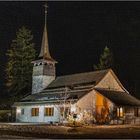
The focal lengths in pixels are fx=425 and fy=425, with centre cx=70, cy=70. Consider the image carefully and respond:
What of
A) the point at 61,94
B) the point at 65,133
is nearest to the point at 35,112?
the point at 61,94

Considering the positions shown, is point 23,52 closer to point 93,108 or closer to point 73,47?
point 73,47

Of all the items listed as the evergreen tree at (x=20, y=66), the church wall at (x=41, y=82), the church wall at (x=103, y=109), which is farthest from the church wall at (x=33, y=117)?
the evergreen tree at (x=20, y=66)

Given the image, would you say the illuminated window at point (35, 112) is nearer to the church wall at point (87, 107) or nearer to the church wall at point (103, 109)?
the church wall at point (87, 107)

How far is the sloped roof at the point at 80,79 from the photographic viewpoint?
5209cm

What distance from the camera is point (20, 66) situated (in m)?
71.2

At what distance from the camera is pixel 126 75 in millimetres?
77375

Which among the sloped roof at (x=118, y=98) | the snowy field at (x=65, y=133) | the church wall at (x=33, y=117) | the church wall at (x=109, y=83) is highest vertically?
the church wall at (x=109, y=83)

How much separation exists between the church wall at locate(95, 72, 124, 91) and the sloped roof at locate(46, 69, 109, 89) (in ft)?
1.69

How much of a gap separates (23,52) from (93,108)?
26488mm

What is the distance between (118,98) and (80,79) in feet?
21.6

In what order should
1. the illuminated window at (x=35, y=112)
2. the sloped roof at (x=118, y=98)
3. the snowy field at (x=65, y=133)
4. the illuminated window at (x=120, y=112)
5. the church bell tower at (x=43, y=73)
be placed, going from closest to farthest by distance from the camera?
the snowy field at (x=65, y=133)
the sloped roof at (x=118, y=98)
the illuminated window at (x=120, y=112)
the illuminated window at (x=35, y=112)
the church bell tower at (x=43, y=73)

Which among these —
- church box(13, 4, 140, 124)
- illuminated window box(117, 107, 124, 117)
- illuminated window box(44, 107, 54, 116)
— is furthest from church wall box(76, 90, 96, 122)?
illuminated window box(44, 107, 54, 116)

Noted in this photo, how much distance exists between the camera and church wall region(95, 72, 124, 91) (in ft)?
169

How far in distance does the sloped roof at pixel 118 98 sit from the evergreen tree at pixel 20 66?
2184 centimetres
